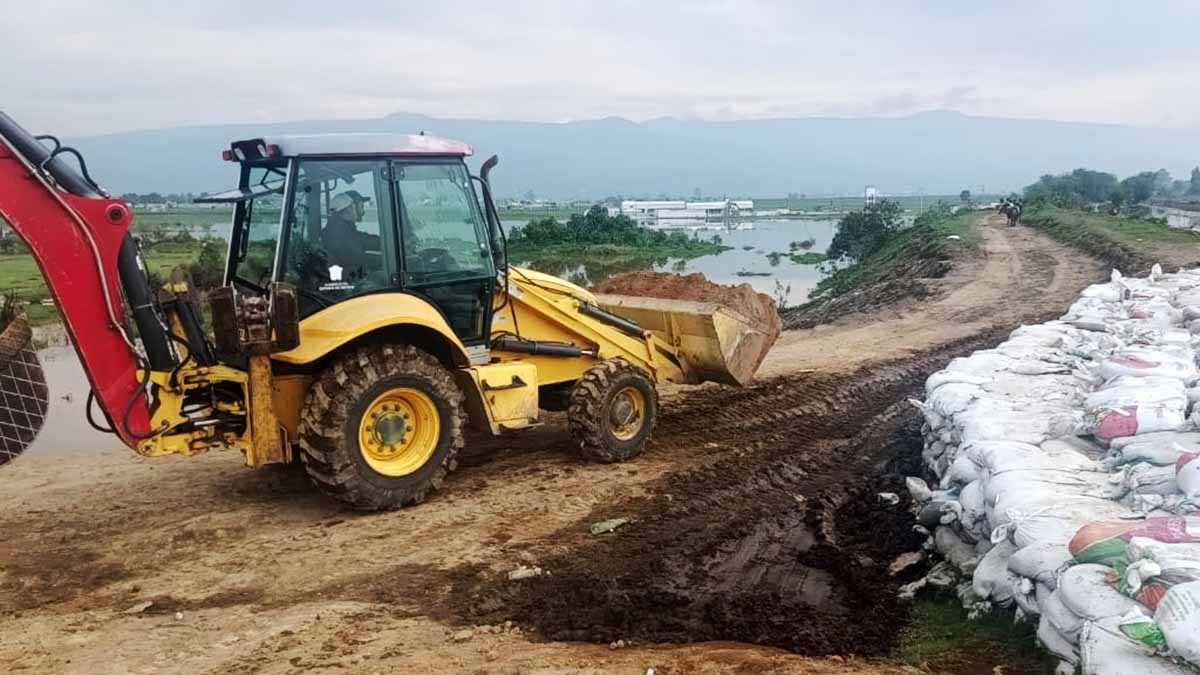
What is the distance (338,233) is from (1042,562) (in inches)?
161

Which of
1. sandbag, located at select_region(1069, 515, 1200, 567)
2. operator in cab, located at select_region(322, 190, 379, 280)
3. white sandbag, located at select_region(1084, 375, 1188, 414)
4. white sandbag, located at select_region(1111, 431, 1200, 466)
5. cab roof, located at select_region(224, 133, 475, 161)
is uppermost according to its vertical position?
cab roof, located at select_region(224, 133, 475, 161)

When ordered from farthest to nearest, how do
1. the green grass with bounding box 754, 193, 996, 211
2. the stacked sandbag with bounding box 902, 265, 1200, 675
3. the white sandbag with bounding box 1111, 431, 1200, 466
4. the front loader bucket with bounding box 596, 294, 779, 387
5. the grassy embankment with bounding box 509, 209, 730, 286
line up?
the green grass with bounding box 754, 193, 996, 211
the grassy embankment with bounding box 509, 209, 730, 286
the front loader bucket with bounding box 596, 294, 779, 387
the white sandbag with bounding box 1111, 431, 1200, 466
the stacked sandbag with bounding box 902, 265, 1200, 675

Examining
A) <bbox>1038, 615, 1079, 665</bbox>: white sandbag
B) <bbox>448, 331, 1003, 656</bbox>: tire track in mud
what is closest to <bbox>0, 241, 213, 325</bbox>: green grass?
<bbox>448, 331, 1003, 656</bbox>: tire track in mud

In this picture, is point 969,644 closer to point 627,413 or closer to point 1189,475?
point 1189,475

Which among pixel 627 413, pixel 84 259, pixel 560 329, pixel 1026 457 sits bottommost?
pixel 627 413

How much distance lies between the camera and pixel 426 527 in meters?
5.59

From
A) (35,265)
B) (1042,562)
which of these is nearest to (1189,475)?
(1042,562)

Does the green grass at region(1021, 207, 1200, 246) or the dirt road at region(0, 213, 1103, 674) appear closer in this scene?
the dirt road at region(0, 213, 1103, 674)

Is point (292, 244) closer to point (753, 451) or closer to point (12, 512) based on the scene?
point (12, 512)

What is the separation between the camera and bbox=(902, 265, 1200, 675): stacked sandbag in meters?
3.43

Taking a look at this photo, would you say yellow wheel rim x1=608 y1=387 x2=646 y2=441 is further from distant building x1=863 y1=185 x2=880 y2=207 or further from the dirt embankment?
distant building x1=863 y1=185 x2=880 y2=207

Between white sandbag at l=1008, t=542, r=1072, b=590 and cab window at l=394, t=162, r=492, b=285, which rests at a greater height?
cab window at l=394, t=162, r=492, b=285

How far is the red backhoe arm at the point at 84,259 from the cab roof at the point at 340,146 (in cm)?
96

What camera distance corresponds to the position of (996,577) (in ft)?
14.3
